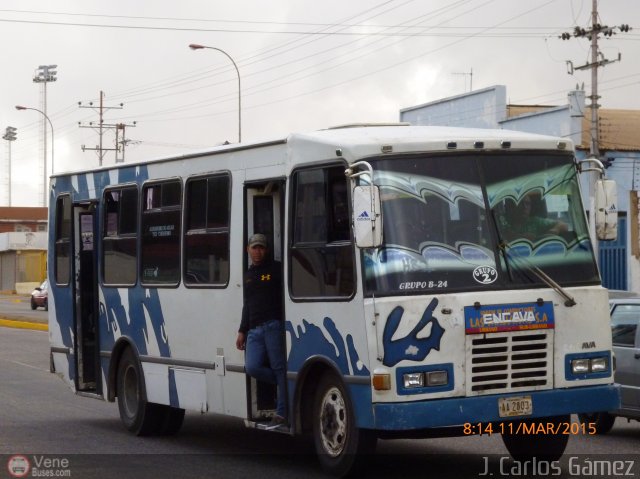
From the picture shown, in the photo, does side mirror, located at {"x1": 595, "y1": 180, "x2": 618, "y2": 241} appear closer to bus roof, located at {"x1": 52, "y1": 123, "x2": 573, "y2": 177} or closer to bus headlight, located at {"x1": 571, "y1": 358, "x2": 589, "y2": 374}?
bus roof, located at {"x1": 52, "y1": 123, "x2": 573, "y2": 177}

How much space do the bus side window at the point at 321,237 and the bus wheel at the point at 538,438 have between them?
191cm

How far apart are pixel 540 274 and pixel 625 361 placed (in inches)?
140

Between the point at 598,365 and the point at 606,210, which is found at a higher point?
the point at 606,210

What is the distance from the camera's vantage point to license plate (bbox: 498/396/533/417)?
9.86m

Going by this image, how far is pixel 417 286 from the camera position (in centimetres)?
985

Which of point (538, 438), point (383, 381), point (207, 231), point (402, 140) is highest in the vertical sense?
point (402, 140)

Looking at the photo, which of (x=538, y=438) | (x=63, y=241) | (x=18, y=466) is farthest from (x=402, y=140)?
(x=63, y=241)

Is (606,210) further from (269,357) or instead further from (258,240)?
(269,357)

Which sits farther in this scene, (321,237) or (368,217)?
(321,237)

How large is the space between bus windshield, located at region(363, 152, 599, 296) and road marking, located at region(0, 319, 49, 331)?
28074 millimetres

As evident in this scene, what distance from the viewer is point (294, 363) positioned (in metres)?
11.0

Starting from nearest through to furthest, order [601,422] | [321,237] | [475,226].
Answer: [475,226] → [321,237] → [601,422]

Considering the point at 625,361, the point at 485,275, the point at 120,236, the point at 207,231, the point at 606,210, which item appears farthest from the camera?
the point at 120,236

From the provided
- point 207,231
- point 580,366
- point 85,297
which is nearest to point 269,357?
point 207,231
